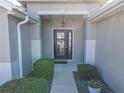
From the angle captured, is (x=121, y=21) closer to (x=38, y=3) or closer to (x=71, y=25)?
(x=38, y=3)

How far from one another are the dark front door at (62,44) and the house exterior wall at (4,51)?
19.7ft

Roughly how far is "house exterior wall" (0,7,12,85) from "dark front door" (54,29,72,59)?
6000 mm

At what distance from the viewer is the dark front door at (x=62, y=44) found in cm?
1054

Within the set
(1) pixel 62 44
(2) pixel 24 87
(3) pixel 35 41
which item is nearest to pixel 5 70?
(2) pixel 24 87

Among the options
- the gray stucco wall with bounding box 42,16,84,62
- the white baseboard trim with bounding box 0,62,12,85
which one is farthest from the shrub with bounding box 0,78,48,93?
the gray stucco wall with bounding box 42,16,84,62

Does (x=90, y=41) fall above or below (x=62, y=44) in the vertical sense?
above

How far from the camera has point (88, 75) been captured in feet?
20.6

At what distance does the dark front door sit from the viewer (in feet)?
34.6

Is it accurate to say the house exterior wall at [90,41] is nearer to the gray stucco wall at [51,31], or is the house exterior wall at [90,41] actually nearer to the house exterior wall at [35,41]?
the gray stucco wall at [51,31]

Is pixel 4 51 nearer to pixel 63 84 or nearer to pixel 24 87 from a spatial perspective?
pixel 24 87

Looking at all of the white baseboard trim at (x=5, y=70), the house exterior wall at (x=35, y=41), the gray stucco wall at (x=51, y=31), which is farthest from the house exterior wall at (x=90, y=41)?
the white baseboard trim at (x=5, y=70)

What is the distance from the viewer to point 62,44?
1078 centimetres

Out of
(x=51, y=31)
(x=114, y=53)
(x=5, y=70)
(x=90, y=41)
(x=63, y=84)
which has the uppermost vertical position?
(x=51, y=31)

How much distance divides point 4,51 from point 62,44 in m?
6.38
